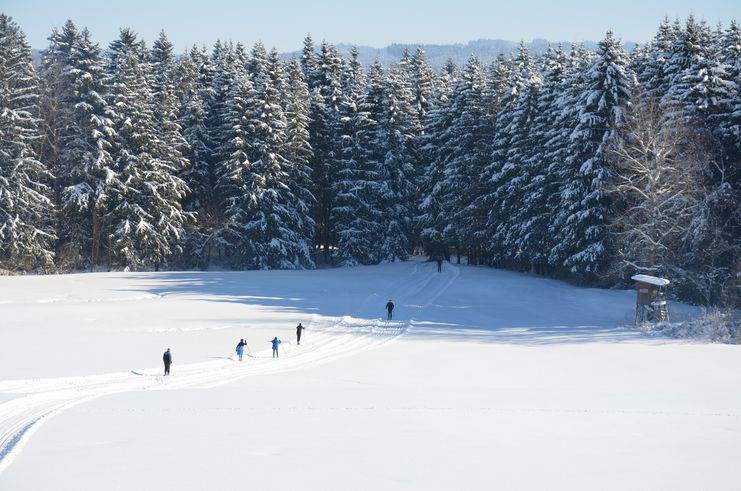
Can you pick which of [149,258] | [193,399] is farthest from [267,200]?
[193,399]

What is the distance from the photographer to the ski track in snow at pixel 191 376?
727 inches

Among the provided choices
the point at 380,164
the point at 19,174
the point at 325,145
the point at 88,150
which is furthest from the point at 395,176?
the point at 19,174

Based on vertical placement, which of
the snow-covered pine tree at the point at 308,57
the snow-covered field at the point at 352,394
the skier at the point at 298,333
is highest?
the snow-covered pine tree at the point at 308,57

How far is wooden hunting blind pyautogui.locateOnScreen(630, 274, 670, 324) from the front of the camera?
1383 inches

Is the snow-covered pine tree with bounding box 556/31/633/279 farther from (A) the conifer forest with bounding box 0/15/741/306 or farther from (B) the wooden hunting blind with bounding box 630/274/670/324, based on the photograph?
(B) the wooden hunting blind with bounding box 630/274/670/324

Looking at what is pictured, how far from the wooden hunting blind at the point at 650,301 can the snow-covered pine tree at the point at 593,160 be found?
8622mm

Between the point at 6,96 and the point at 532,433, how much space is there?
43869mm

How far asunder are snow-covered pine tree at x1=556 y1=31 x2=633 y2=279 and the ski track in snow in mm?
10931

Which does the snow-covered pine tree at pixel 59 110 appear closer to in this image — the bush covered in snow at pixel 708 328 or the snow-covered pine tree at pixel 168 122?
the snow-covered pine tree at pixel 168 122

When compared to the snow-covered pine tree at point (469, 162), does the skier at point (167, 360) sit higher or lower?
lower

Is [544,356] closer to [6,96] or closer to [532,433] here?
[532,433]

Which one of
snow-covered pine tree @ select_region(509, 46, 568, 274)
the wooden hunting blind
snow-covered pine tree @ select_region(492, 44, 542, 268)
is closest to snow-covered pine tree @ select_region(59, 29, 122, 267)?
snow-covered pine tree @ select_region(492, 44, 542, 268)

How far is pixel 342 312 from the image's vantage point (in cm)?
3853

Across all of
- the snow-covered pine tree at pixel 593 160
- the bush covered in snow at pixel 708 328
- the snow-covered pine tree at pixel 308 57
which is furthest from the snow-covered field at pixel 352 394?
the snow-covered pine tree at pixel 308 57
